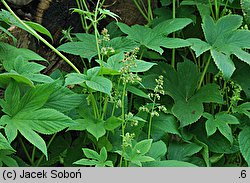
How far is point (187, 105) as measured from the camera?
1.85m

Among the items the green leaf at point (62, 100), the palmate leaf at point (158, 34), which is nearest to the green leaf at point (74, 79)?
the green leaf at point (62, 100)

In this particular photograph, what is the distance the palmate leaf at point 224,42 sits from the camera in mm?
1726

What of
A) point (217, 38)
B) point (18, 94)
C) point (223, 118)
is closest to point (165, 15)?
point (217, 38)

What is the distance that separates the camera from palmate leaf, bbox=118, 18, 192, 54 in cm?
181

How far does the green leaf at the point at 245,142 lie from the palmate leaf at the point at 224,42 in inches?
10.9

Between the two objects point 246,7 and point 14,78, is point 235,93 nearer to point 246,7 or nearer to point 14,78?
point 246,7

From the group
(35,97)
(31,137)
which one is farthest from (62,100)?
(31,137)

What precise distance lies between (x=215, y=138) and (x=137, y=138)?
370 millimetres

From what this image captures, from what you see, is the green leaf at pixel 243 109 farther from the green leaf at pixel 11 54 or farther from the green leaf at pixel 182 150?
the green leaf at pixel 11 54

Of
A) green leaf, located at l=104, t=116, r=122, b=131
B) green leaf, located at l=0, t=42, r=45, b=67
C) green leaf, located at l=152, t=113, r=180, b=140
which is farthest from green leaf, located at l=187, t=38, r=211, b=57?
green leaf, located at l=0, t=42, r=45, b=67

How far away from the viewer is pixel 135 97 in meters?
1.96

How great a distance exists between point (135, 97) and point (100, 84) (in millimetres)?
533

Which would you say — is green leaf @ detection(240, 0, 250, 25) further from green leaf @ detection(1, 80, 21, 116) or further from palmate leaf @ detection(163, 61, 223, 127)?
green leaf @ detection(1, 80, 21, 116)
